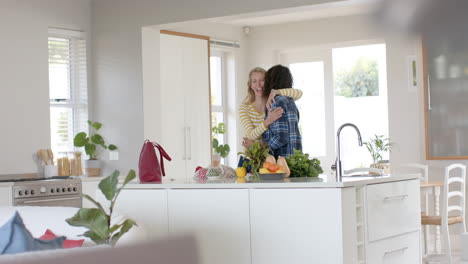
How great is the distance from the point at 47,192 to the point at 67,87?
144 centimetres

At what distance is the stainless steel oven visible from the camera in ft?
16.7

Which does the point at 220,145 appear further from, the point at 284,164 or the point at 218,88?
the point at 284,164

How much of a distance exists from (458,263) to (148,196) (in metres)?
3.30

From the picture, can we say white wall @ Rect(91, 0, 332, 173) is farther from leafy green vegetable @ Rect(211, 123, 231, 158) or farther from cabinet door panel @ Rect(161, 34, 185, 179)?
leafy green vegetable @ Rect(211, 123, 231, 158)

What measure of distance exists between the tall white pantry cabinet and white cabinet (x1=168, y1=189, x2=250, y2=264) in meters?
3.58

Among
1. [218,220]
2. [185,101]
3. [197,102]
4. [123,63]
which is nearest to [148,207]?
[218,220]

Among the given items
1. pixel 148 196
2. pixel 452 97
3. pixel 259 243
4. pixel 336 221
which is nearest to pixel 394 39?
pixel 336 221

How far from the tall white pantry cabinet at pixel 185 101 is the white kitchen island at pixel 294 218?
11.6 ft

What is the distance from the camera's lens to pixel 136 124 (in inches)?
243

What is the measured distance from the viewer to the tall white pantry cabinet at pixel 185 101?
23.0 feet

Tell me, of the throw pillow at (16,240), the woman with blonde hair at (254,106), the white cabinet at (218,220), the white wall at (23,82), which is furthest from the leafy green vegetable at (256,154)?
the white wall at (23,82)

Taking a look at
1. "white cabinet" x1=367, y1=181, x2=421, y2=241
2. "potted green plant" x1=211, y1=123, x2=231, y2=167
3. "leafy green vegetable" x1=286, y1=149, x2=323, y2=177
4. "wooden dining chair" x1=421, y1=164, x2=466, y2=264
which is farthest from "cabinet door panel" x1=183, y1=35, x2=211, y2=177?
"white cabinet" x1=367, y1=181, x2=421, y2=241

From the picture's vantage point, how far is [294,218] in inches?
112

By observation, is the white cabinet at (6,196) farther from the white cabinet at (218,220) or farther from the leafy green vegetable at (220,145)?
the leafy green vegetable at (220,145)
